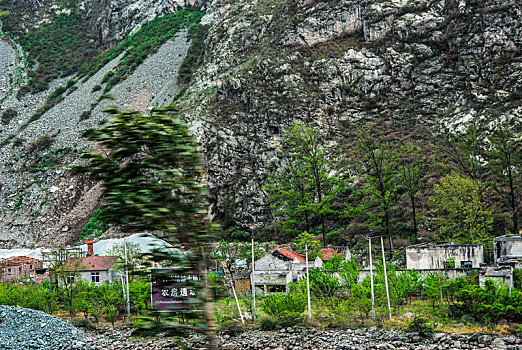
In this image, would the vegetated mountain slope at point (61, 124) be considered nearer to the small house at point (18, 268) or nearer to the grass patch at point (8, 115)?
the grass patch at point (8, 115)

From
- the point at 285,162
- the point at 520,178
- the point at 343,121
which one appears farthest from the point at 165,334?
the point at 343,121

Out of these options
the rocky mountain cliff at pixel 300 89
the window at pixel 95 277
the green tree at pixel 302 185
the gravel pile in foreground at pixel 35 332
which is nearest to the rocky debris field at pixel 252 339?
the gravel pile in foreground at pixel 35 332

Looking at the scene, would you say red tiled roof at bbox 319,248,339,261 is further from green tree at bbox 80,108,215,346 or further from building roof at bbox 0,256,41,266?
green tree at bbox 80,108,215,346

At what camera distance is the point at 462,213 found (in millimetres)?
31656

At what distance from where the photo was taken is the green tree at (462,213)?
31.0m

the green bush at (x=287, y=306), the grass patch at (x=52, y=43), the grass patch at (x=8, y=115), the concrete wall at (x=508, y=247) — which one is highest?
the grass patch at (x=52, y=43)

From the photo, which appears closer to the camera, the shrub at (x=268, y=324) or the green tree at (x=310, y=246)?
the shrub at (x=268, y=324)

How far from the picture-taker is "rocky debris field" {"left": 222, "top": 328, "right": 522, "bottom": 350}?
1816 centimetres

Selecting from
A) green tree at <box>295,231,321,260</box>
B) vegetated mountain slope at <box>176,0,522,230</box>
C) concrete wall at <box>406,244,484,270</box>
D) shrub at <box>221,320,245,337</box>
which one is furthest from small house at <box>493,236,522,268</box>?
vegetated mountain slope at <box>176,0,522,230</box>

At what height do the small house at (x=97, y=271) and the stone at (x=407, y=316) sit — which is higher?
the small house at (x=97, y=271)

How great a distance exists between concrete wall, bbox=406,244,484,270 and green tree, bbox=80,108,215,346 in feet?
89.0

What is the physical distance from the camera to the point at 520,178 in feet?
113

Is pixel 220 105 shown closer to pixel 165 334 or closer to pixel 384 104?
pixel 384 104

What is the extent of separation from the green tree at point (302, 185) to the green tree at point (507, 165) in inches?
486
